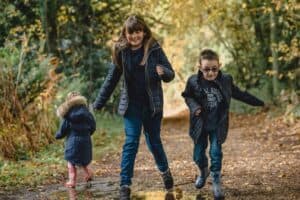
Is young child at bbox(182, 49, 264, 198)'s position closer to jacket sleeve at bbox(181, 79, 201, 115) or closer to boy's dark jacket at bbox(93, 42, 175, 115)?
jacket sleeve at bbox(181, 79, 201, 115)

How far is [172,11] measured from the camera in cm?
2419

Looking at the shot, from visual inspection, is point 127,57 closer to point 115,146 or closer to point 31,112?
point 31,112

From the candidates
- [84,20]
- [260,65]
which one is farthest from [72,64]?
[260,65]

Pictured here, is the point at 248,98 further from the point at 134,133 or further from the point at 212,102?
the point at 134,133

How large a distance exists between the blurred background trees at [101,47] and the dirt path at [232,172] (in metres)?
1.68

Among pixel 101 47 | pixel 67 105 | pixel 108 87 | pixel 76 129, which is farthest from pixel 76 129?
pixel 101 47

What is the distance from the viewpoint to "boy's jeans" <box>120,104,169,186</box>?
23.0ft

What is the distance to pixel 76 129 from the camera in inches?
333

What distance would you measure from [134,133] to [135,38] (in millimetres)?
1047

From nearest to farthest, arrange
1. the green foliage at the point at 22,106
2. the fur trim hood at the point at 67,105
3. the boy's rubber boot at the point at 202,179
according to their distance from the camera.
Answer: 1. the boy's rubber boot at the point at 202,179
2. the fur trim hood at the point at 67,105
3. the green foliage at the point at 22,106

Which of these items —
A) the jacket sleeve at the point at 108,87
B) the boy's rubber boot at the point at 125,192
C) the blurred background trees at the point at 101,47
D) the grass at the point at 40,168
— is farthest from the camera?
the blurred background trees at the point at 101,47

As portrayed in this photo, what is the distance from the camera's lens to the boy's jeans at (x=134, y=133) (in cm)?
702

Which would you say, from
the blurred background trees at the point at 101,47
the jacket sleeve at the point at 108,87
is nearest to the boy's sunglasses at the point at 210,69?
the jacket sleeve at the point at 108,87

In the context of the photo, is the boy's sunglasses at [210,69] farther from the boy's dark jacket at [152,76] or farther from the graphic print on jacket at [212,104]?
the boy's dark jacket at [152,76]
